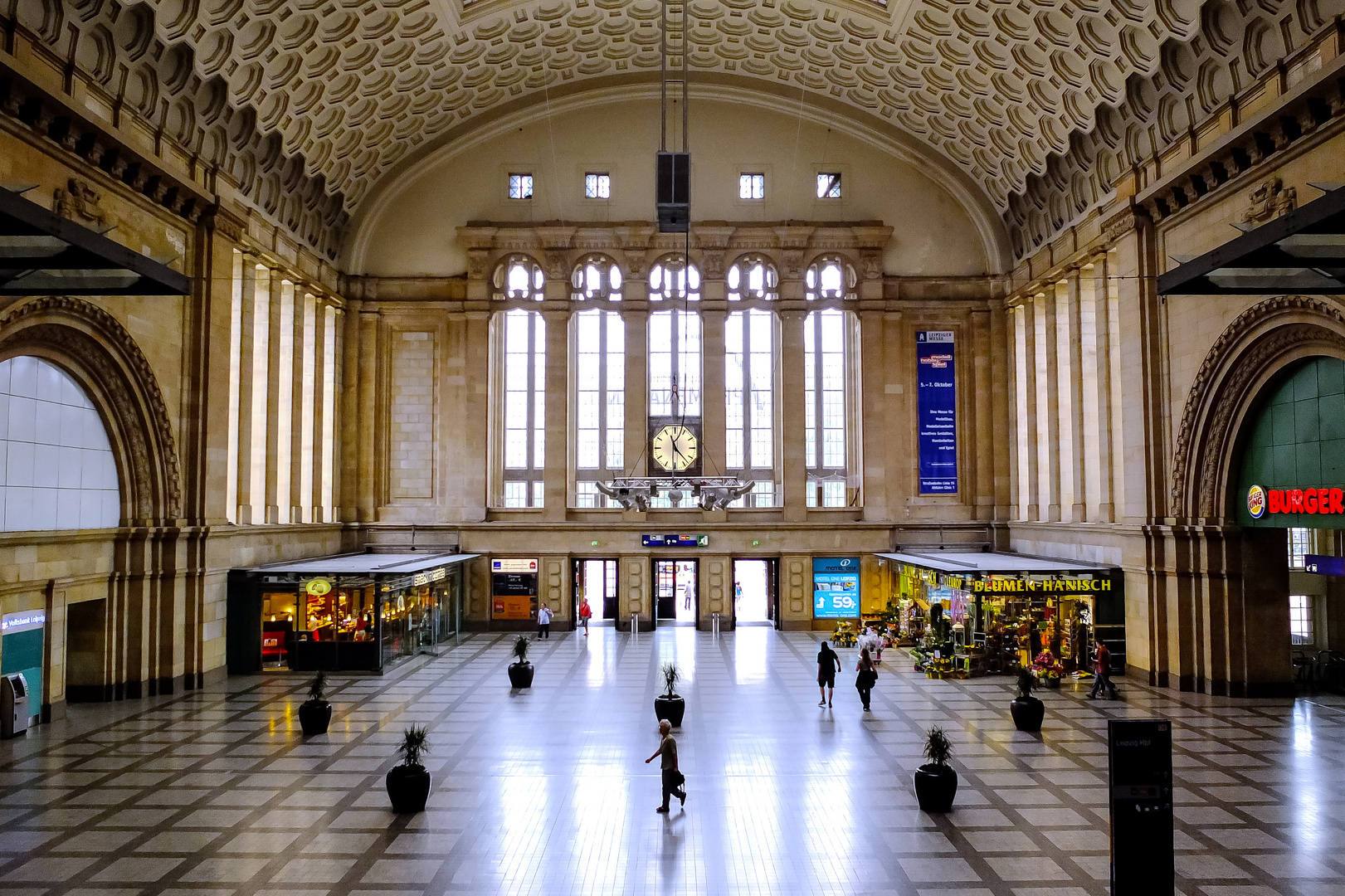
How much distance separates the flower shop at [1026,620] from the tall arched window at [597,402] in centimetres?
1273

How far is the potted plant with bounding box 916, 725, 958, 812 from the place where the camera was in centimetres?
1178

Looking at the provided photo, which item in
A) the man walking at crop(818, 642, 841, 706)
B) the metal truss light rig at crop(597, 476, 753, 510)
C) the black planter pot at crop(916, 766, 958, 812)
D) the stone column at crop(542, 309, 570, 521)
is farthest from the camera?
the stone column at crop(542, 309, 570, 521)

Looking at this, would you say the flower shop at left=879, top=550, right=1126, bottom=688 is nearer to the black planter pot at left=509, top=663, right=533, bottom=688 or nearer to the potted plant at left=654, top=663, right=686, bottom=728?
the potted plant at left=654, top=663, right=686, bottom=728

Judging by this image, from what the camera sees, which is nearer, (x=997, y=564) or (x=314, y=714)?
(x=314, y=714)

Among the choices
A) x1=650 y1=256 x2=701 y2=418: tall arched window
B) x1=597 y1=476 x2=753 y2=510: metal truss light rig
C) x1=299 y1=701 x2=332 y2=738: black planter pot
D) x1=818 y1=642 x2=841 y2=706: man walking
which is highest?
x1=650 y1=256 x2=701 y2=418: tall arched window

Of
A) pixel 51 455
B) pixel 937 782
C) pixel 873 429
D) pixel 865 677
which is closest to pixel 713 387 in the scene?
pixel 873 429

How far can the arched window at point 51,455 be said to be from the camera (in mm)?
16797

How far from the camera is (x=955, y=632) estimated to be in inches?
945

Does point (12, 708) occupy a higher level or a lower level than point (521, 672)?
higher

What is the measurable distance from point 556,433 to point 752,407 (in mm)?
6978

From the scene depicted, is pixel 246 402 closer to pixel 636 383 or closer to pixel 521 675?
pixel 521 675

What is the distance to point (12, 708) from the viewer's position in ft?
53.3

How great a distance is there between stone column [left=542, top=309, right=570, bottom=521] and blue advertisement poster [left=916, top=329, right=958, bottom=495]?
12441 millimetres

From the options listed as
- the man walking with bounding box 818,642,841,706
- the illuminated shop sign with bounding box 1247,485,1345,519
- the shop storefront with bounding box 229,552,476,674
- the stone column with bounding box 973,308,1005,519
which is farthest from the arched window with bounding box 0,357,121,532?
the stone column with bounding box 973,308,1005,519
